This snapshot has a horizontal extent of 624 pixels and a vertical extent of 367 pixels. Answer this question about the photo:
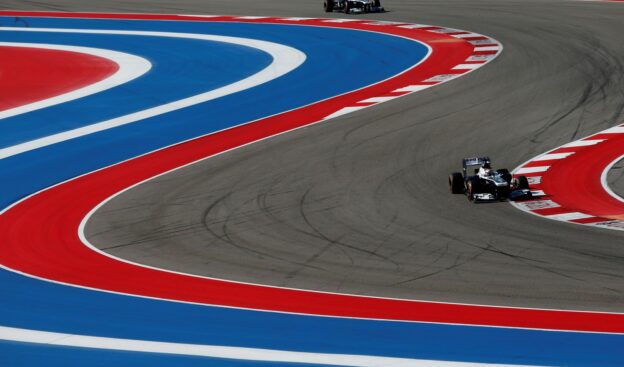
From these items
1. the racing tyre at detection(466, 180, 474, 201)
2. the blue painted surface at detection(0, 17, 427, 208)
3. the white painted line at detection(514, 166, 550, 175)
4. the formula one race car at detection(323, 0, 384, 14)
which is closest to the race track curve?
the racing tyre at detection(466, 180, 474, 201)

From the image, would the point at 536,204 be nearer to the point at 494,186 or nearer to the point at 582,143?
the point at 494,186

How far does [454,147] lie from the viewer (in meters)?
22.5

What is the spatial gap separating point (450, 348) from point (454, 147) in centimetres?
1090

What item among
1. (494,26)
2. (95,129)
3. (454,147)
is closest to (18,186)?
(95,129)

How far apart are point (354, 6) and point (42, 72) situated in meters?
12.0

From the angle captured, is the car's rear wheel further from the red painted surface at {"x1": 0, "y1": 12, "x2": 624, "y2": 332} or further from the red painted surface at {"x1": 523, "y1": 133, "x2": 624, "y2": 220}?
the red painted surface at {"x1": 0, "y1": 12, "x2": 624, "y2": 332}

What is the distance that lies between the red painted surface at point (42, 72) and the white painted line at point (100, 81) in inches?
10.7

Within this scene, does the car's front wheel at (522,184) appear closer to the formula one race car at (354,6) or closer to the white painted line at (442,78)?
the white painted line at (442,78)

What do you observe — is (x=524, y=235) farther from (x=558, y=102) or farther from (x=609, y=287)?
(x=558, y=102)

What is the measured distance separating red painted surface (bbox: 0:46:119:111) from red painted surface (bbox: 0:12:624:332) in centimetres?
760

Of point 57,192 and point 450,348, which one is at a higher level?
Answer: point 450,348

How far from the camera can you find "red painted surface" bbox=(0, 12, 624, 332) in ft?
42.5

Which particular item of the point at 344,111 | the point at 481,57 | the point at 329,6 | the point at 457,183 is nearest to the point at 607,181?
the point at 457,183

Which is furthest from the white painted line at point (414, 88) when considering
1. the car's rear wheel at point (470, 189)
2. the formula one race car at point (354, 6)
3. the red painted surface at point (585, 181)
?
the formula one race car at point (354, 6)
